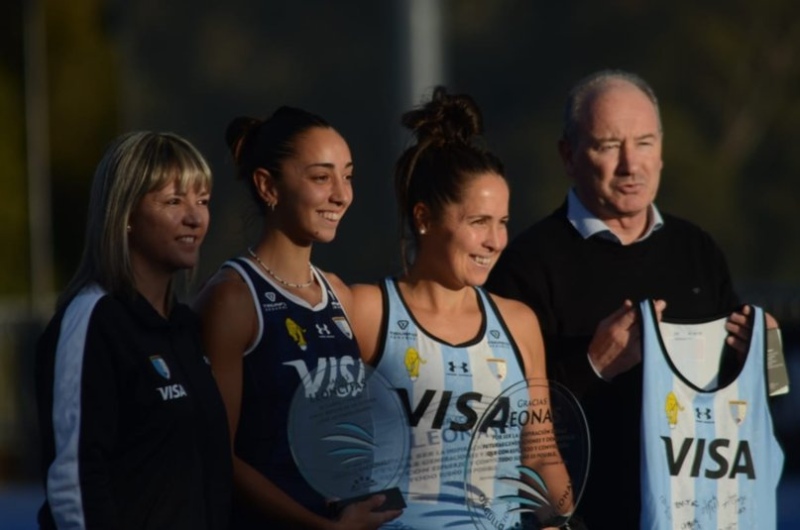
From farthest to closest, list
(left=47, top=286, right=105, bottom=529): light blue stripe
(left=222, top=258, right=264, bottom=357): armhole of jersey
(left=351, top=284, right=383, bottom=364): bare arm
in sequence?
(left=351, top=284, right=383, bottom=364): bare arm < (left=222, top=258, right=264, bottom=357): armhole of jersey < (left=47, top=286, right=105, bottom=529): light blue stripe

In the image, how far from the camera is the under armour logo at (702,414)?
173 inches

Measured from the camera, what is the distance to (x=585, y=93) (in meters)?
4.64

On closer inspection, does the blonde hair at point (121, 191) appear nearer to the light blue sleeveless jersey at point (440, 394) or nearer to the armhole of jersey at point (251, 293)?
the armhole of jersey at point (251, 293)

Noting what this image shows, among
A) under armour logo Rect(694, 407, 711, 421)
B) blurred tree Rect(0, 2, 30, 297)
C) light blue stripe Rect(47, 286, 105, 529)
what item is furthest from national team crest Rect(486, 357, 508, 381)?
blurred tree Rect(0, 2, 30, 297)

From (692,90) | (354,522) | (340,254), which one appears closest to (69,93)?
(340,254)

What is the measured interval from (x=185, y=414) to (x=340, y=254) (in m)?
20.2

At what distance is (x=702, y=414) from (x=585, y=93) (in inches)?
35.0

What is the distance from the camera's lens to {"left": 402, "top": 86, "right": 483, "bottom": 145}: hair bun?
4312 mm

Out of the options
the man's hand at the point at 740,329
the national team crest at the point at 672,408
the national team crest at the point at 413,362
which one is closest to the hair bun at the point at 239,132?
the national team crest at the point at 413,362

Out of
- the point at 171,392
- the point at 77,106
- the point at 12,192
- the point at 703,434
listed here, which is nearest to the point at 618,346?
the point at 703,434

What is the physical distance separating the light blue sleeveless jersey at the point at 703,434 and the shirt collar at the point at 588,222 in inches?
11.9

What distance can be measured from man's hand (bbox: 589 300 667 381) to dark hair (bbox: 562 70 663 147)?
533 millimetres

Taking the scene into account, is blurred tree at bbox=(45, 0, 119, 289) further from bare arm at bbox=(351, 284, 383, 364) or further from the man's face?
bare arm at bbox=(351, 284, 383, 364)

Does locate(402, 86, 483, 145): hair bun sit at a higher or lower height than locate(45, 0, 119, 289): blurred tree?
lower
